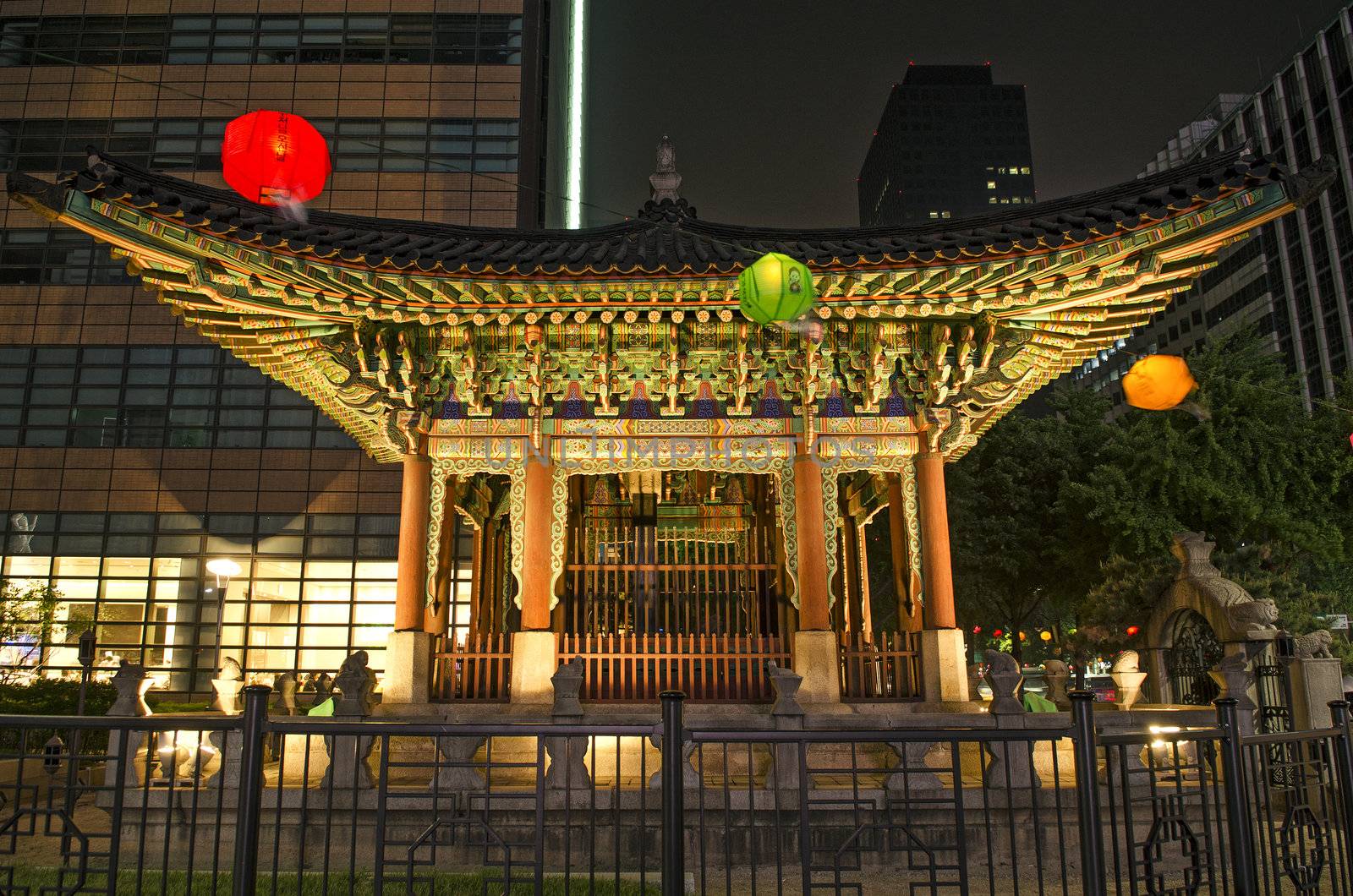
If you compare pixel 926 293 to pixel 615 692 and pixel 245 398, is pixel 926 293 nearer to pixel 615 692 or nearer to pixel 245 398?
pixel 615 692

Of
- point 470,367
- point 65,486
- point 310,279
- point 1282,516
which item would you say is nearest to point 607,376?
point 470,367

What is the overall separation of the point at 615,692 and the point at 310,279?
5.77m

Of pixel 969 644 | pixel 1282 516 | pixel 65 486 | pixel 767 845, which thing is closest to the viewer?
pixel 767 845

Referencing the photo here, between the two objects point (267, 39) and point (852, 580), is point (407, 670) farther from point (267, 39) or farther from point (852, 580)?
point (267, 39)

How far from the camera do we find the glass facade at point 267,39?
96.1 feet

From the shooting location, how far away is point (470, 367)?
36.5 feet

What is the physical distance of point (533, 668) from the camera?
34.4 feet

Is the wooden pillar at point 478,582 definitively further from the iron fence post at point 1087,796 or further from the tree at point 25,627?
the tree at point 25,627

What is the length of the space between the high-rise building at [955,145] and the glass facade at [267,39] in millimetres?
104683

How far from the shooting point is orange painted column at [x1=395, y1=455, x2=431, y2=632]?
1079 cm

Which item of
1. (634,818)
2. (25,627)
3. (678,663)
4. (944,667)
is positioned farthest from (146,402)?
(944,667)

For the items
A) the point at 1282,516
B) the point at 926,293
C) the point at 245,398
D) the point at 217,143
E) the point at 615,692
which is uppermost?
the point at 217,143

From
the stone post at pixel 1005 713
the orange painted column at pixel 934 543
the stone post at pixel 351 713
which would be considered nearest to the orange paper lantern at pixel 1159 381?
the orange painted column at pixel 934 543

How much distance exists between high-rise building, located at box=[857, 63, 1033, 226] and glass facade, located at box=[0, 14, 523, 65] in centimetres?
10468
